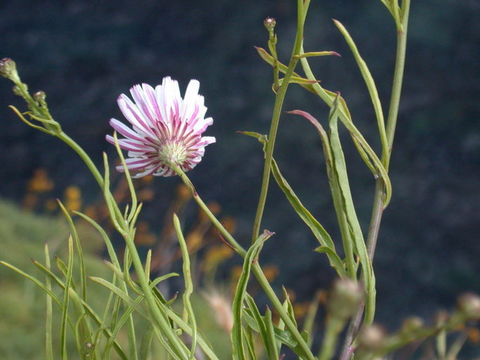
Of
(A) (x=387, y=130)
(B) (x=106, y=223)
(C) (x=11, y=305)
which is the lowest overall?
(A) (x=387, y=130)

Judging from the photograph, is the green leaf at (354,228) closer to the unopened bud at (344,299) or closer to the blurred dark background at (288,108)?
the unopened bud at (344,299)

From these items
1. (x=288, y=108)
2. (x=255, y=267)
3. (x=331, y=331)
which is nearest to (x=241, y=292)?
(x=255, y=267)

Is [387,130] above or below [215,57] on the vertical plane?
below

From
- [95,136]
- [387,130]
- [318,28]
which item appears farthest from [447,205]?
[387,130]

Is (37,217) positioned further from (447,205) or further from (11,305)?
(447,205)

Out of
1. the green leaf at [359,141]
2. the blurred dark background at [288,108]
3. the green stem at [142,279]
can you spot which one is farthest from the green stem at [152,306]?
the blurred dark background at [288,108]

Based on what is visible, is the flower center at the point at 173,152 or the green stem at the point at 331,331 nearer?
the green stem at the point at 331,331

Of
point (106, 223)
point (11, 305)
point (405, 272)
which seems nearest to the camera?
point (11, 305)
